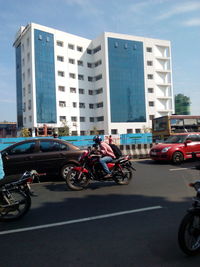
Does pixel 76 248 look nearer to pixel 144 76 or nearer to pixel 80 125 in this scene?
pixel 80 125

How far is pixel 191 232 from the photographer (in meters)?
3.21

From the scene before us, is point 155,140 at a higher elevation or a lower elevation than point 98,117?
lower

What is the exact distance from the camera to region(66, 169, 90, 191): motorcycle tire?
7.14 meters

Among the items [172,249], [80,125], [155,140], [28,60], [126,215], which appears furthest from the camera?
[80,125]

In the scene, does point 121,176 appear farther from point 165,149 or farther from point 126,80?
point 126,80

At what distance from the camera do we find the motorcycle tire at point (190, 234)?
3.12 meters

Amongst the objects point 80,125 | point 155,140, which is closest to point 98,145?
point 155,140

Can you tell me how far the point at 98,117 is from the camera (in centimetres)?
6012

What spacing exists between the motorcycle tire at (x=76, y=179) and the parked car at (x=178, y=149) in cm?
619

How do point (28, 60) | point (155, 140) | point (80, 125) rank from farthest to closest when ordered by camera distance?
point (80, 125), point (28, 60), point (155, 140)

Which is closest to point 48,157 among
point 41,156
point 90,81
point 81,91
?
point 41,156

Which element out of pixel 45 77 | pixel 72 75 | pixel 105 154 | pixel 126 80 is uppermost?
pixel 72 75

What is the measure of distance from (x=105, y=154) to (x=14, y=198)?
11.4ft

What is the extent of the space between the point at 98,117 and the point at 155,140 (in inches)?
1565
